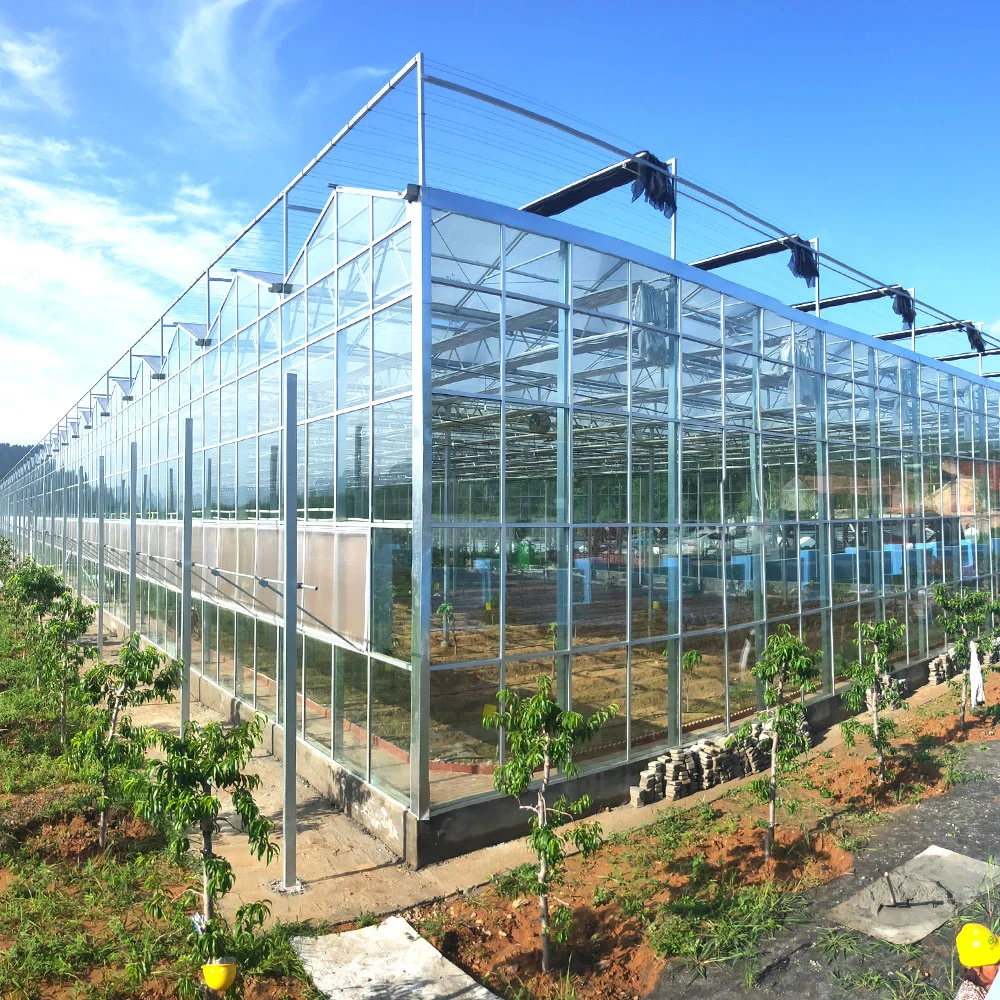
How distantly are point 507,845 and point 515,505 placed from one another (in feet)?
25.6

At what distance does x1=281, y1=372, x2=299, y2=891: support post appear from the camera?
7.86m

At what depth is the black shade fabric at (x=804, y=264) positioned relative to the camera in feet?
50.3

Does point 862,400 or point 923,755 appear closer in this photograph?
point 923,755

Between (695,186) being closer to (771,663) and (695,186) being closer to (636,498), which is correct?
(636,498)

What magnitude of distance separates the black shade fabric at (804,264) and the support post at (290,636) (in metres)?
11.7

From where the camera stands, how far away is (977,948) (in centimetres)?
394

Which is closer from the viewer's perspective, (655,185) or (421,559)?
(421,559)

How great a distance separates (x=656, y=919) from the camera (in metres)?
7.11

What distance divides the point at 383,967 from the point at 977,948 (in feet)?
15.2

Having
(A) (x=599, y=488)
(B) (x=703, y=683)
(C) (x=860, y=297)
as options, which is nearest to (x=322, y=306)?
(A) (x=599, y=488)

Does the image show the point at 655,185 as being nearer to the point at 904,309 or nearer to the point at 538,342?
the point at 538,342

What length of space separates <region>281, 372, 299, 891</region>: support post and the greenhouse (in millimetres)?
1240

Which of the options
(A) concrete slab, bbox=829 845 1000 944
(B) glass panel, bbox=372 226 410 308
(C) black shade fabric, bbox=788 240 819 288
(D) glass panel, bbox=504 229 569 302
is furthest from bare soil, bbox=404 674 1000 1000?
(C) black shade fabric, bbox=788 240 819 288

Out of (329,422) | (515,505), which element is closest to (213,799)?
(329,422)
